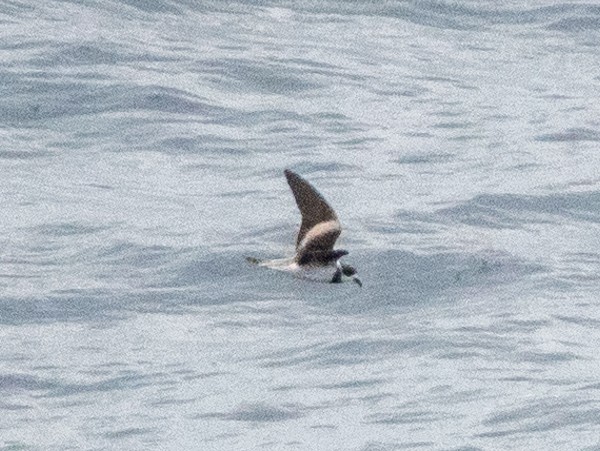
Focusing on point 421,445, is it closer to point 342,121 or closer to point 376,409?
point 376,409

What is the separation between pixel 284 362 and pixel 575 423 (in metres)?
2.23

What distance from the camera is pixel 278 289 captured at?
15703 mm

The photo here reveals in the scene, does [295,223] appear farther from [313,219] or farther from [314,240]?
[314,240]

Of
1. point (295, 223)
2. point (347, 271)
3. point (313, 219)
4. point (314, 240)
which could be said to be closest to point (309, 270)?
point (314, 240)

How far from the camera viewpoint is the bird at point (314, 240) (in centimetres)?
1286

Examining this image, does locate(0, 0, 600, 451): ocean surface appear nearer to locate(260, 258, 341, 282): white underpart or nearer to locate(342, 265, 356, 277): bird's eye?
locate(342, 265, 356, 277): bird's eye

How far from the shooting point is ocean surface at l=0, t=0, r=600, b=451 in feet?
43.6

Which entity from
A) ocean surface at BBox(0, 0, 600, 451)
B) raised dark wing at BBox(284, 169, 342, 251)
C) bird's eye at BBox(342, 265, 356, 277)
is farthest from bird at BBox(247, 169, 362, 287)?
ocean surface at BBox(0, 0, 600, 451)

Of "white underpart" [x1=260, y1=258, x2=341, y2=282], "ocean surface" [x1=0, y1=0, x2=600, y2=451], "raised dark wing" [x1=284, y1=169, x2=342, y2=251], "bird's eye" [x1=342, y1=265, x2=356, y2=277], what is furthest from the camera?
"bird's eye" [x1=342, y1=265, x2=356, y2=277]

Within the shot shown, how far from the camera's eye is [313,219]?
13.2 metres

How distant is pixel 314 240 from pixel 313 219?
10.9 inches

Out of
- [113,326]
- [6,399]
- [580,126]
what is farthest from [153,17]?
[6,399]

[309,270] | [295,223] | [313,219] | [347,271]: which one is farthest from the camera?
[295,223]

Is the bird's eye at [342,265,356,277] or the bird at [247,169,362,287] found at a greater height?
the bird at [247,169,362,287]
